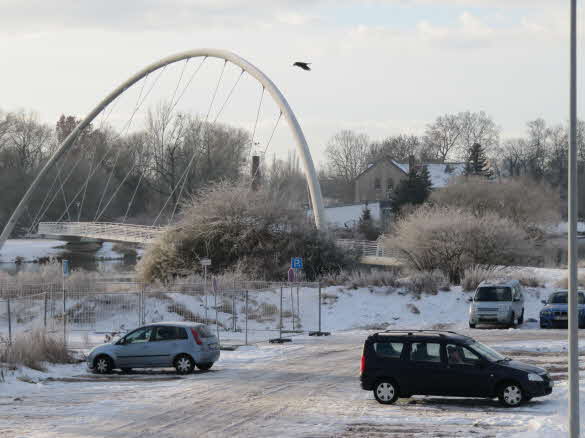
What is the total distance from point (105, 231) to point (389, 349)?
5589 centimetres

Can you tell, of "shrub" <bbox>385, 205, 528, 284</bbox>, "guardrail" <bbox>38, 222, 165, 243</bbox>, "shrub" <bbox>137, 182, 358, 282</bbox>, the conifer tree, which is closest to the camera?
"shrub" <bbox>385, 205, 528, 284</bbox>

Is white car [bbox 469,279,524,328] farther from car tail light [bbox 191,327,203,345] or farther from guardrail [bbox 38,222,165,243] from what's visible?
guardrail [bbox 38,222,165,243]

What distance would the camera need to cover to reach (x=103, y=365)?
22.8m

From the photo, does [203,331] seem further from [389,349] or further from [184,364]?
[389,349]

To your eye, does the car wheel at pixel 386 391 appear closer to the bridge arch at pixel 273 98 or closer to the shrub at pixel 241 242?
the shrub at pixel 241 242

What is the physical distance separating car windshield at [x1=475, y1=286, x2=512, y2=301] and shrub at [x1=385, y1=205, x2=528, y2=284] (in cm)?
1272

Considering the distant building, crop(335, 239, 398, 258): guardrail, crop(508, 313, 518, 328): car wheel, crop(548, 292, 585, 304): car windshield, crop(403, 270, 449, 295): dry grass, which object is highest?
the distant building

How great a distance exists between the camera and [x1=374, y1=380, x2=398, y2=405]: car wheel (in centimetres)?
1714

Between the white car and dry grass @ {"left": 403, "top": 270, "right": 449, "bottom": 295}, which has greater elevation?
dry grass @ {"left": 403, "top": 270, "right": 449, "bottom": 295}

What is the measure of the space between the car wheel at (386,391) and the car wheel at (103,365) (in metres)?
8.35

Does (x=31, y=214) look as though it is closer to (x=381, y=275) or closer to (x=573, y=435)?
(x=381, y=275)

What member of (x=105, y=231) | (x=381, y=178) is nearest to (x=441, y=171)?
(x=381, y=178)

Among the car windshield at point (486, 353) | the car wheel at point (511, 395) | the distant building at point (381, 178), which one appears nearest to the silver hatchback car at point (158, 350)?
the car windshield at point (486, 353)

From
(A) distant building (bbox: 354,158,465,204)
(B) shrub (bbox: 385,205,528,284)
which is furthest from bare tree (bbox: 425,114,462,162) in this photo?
(B) shrub (bbox: 385,205,528,284)
